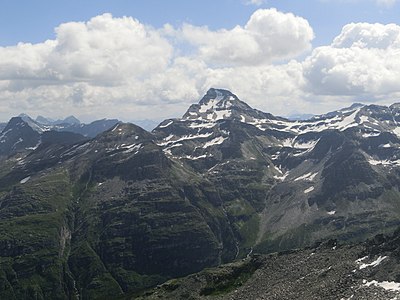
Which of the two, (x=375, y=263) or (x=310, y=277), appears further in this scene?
(x=310, y=277)

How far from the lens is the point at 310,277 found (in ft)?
427

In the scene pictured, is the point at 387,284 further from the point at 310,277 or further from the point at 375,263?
the point at 310,277

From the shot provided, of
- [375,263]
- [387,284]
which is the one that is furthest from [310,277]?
[387,284]

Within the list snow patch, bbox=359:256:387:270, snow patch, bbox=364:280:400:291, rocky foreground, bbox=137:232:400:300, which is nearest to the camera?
snow patch, bbox=364:280:400:291

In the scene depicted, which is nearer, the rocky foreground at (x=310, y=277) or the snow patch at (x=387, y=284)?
the snow patch at (x=387, y=284)

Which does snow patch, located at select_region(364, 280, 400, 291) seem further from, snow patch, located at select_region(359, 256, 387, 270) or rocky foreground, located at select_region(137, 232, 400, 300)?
snow patch, located at select_region(359, 256, 387, 270)

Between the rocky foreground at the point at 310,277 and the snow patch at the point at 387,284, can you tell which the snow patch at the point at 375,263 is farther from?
the snow patch at the point at 387,284

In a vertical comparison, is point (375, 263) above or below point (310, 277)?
above

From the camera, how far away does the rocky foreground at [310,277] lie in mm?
107188

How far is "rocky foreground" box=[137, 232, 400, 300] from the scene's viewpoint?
107 metres

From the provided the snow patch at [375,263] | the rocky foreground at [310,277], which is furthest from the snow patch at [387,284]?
the snow patch at [375,263]

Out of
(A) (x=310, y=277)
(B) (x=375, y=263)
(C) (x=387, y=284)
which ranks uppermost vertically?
(B) (x=375, y=263)

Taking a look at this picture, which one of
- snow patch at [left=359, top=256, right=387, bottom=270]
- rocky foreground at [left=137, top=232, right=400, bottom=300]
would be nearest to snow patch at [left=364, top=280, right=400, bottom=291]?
rocky foreground at [left=137, top=232, right=400, bottom=300]

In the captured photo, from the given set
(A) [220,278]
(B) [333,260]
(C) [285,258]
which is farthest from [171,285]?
(B) [333,260]
